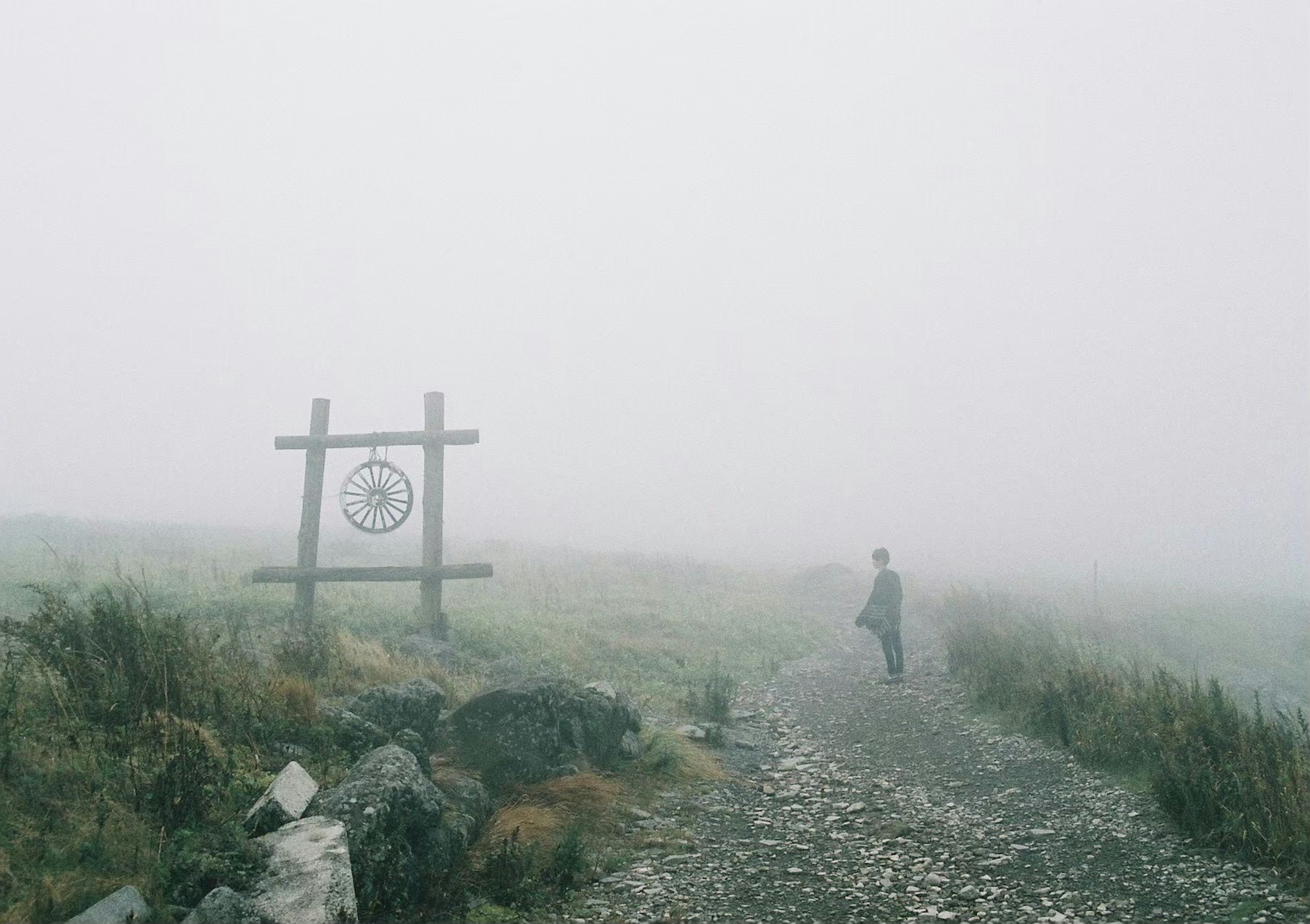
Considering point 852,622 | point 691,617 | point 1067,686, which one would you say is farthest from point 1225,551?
point 1067,686

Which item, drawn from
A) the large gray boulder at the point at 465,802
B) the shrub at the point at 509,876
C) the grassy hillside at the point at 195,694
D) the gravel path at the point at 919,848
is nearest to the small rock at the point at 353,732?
the grassy hillside at the point at 195,694

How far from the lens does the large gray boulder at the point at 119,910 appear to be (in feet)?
12.2

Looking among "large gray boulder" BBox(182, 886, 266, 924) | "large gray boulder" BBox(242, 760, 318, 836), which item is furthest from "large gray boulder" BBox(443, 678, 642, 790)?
"large gray boulder" BBox(182, 886, 266, 924)

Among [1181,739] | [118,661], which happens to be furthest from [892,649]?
[118,661]

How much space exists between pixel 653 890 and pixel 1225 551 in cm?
7416

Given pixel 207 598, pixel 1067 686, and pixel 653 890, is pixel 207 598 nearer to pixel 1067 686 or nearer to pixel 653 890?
pixel 653 890

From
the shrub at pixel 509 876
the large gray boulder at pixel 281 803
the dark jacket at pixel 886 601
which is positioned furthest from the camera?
the dark jacket at pixel 886 601

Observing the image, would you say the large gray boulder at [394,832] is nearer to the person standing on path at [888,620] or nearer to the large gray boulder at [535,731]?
the large gray boulder at [535,731]

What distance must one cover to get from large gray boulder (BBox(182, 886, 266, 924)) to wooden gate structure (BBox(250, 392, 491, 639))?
29.7 ft

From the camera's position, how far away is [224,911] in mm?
4070

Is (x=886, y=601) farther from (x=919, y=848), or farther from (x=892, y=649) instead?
(x=919, y=848)

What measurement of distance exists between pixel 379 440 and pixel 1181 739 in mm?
11861

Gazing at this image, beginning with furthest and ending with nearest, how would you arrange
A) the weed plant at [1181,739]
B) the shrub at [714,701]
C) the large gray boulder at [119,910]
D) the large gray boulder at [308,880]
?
1. the shrub at [714,701]
2. the weed plant at [1181,739]
3. the large gray boulder at [308,880]
4. the large gray boulder at [119,910]

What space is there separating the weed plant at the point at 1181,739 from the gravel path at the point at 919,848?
0.25 m
